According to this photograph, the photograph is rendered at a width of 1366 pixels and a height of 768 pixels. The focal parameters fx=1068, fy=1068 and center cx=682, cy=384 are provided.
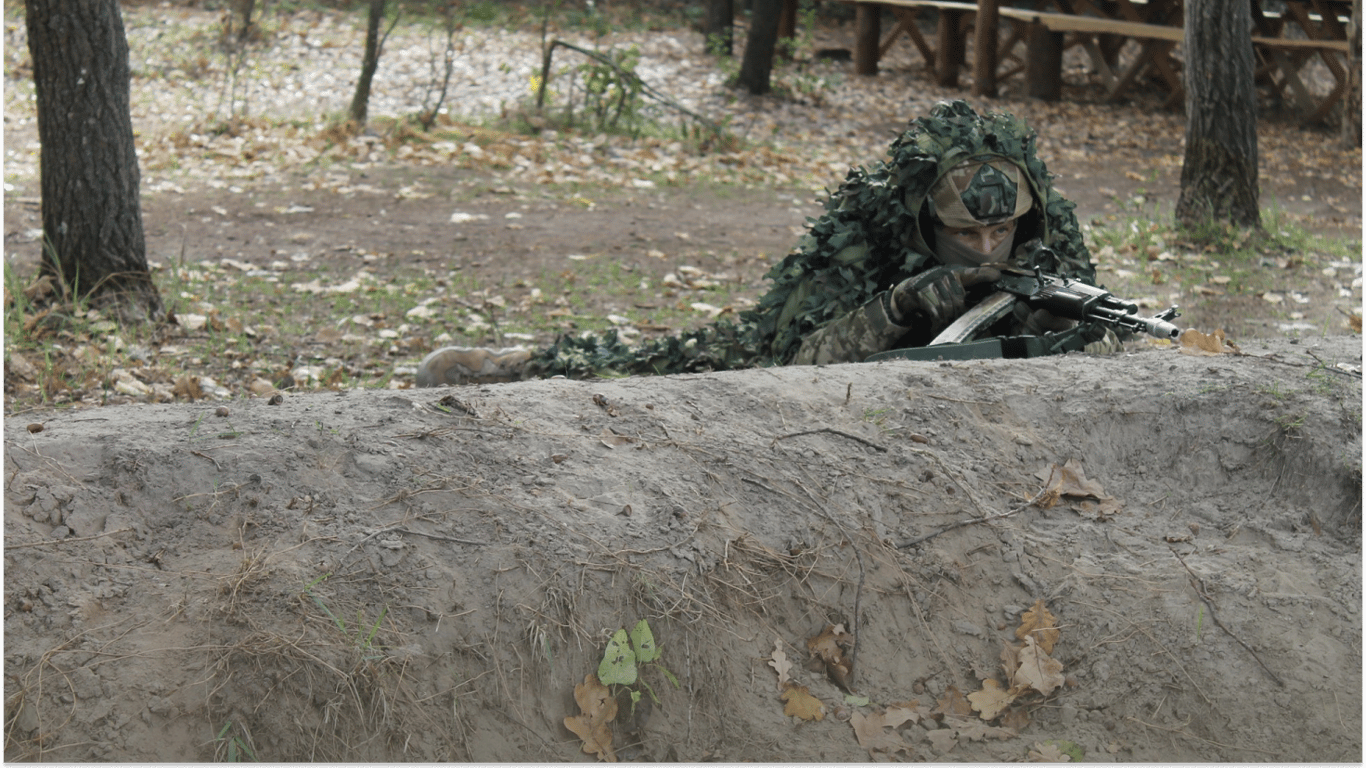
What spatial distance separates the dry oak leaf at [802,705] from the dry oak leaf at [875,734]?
87mm

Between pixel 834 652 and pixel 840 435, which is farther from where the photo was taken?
pixel 840 435

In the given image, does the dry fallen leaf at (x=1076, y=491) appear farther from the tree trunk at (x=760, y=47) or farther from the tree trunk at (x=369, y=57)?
the tree trunk at (x=760, y=47)

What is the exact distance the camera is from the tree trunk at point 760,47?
11656 mm

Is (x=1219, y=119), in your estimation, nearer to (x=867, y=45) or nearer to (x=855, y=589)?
(x=855, y=589)

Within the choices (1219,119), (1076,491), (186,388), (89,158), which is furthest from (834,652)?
(1219,119)

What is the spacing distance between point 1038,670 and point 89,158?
503 centimetres

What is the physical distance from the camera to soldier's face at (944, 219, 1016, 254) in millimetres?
4121

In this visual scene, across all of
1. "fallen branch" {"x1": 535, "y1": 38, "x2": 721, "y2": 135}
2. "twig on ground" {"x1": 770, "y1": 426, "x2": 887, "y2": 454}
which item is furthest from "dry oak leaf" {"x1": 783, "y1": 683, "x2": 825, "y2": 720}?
"fallen branch" {"x1": 535, "y1": 38, "x2": 721, "y2": 135}

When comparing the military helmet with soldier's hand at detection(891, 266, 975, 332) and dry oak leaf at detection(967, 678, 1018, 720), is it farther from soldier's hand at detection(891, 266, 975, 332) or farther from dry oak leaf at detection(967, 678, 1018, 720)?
dry oak leaf at detection(967, 678, 1018, 720)

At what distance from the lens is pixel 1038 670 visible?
→ 2670 mm

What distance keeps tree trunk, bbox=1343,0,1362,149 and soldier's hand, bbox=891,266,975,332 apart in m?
9.29

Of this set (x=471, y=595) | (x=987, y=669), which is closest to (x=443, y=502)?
(x=471, y=595)

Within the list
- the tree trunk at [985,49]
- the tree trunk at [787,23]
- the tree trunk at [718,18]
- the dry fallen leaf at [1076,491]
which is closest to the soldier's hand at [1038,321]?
the dry fallen leaf at [1076,491]

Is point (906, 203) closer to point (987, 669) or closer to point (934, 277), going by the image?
point (934, 277)
